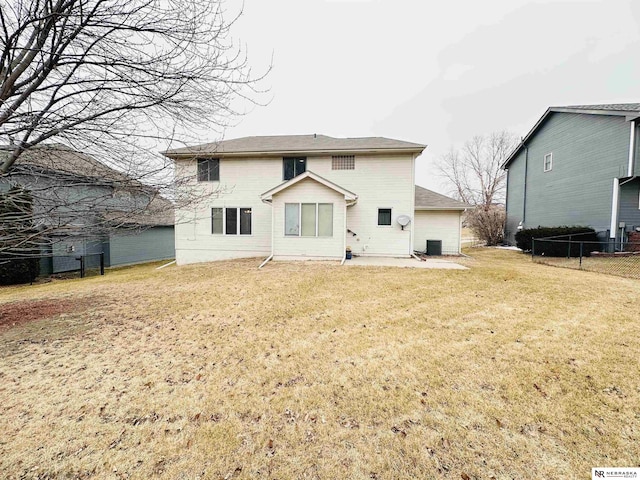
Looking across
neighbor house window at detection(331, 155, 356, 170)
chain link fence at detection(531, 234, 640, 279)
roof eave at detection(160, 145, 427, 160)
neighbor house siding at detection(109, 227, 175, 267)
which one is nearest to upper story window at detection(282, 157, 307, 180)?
roof eave at detection(160, 145, 427, 160)

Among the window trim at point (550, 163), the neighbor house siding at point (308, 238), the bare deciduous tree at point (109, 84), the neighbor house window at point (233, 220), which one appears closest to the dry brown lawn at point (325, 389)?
the bare deciduous tree at point (109, 84)

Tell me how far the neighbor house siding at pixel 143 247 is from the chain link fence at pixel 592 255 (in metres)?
21.1

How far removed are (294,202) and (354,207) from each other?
318 centimetres

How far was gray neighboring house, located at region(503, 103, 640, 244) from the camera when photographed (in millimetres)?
12133

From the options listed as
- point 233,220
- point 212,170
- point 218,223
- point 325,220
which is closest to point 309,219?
point 325,220

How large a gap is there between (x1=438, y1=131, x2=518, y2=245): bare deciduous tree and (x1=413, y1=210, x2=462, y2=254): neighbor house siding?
745 inches

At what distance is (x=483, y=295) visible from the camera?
21.2 feet

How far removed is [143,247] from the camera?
19172 millimetres

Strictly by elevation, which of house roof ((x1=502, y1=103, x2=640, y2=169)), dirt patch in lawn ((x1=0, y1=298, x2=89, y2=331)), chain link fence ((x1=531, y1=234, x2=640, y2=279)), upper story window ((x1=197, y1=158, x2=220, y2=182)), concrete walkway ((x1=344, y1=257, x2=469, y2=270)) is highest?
house roof ((x1=502, y1=103, x2=640, y2=169))

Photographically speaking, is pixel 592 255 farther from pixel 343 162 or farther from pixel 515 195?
pixel 343 162

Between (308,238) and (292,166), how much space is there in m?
4.08

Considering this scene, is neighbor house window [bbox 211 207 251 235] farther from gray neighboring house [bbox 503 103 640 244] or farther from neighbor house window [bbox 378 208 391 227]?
gray neighboring house [bbox 503 103 640 244]

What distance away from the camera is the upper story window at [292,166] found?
13109 mm

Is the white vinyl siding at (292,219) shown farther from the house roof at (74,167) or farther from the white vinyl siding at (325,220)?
the house roof at (74,167)
